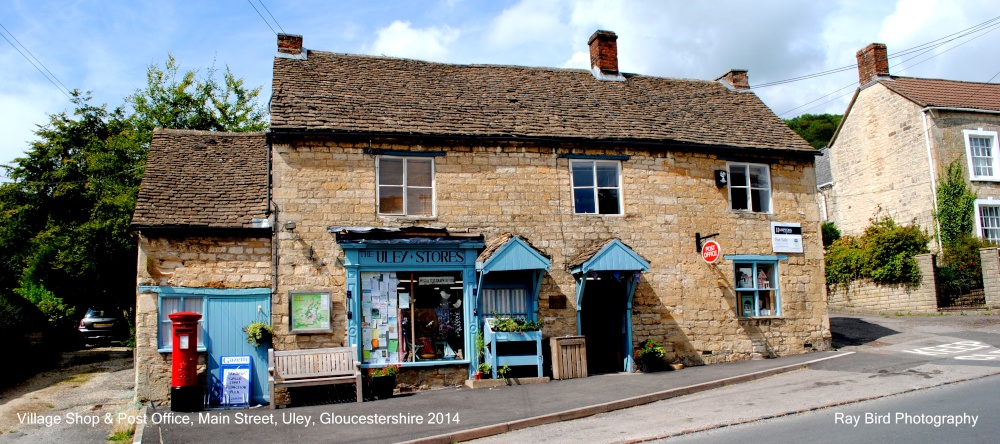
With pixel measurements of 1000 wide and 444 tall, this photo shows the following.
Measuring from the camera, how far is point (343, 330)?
1393cm

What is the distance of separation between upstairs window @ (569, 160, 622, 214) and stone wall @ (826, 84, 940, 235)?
1503 cm


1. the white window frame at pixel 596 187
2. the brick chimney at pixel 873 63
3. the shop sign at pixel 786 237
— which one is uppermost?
the brick chimney at pixel 873 63

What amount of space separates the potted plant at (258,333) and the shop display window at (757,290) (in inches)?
414

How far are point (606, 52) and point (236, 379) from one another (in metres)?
12.9

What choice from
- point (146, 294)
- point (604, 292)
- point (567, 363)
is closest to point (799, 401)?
point (567, 363)

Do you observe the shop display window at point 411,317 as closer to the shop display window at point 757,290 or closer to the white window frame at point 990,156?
the shop display window at point 757,290

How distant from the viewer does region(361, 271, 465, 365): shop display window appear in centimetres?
1411

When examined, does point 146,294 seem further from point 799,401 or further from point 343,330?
point 799,401

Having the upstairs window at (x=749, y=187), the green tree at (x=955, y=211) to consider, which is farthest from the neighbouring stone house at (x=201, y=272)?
the green tree at (x=955, y=211)

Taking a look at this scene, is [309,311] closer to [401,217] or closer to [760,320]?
[401,217]

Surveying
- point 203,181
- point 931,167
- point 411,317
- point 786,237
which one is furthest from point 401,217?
point 931,167

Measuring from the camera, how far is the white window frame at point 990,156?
24.8m

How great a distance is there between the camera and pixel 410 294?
14406mm

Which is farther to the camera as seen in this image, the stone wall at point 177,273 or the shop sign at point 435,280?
the shop sign at point 435,280
